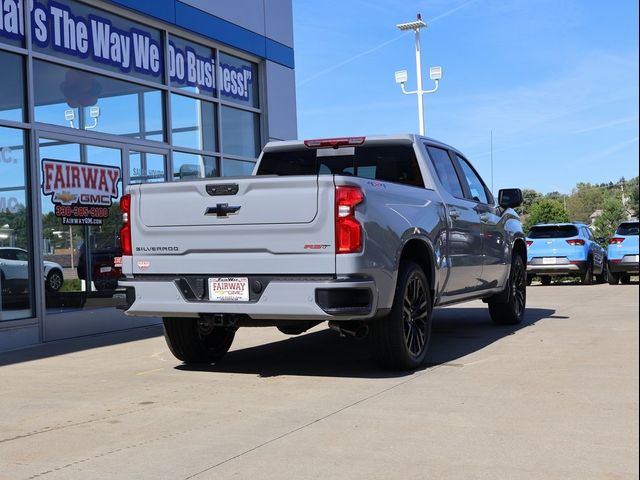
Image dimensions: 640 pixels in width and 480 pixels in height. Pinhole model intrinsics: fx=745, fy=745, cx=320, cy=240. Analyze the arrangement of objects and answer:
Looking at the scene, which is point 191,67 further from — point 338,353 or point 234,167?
point 338,353

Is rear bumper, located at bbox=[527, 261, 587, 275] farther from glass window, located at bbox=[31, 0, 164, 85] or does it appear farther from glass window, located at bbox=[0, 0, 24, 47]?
glass window, located at bbox=[0, 0, 24, 47]

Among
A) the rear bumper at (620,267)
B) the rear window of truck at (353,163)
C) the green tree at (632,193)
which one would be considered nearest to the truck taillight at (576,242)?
the rear bumper at (620,267)

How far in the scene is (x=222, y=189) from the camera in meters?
A: 5.86

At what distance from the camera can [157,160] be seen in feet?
38.4

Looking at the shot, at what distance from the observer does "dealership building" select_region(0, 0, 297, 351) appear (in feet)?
30.2

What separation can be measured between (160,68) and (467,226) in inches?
247

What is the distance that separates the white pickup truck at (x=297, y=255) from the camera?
555 centimetres

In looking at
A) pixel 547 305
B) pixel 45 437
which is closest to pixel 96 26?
pixel 45 437

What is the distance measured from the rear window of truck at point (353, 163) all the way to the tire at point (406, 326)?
1289 millimetres

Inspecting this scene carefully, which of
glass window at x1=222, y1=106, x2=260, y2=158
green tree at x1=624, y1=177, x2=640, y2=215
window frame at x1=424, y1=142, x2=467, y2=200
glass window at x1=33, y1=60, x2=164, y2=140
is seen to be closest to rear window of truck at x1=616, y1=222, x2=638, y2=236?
window frame at x1=424, y1=142, x2=467, y2=200

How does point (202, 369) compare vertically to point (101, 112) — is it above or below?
below

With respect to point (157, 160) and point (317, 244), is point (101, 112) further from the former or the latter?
point (317, 244)

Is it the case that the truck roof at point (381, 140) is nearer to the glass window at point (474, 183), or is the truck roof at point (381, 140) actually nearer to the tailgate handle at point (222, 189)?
the glass window at point (474, 183)

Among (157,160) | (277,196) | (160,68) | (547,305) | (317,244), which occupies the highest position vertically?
(160,68)
